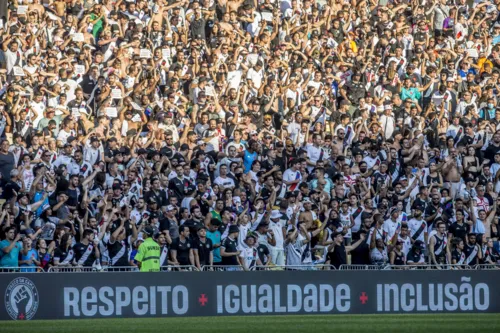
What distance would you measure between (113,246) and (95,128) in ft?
12.1

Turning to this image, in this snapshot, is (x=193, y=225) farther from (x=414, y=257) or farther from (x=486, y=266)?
(x=486, y=266)

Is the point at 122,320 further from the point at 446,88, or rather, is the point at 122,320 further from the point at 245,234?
the point at 446,88

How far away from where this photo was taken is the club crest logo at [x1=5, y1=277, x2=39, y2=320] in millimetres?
20125

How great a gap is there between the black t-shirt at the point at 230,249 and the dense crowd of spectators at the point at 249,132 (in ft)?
0.09

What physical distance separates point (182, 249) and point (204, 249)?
1.56ft

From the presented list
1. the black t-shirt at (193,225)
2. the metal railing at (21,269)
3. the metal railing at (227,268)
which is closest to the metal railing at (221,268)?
the metal railing at (227,268)

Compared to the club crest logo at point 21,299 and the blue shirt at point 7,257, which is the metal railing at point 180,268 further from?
the blue shirt at point 7,257

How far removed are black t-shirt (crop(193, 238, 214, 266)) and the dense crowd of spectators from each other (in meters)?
0.03

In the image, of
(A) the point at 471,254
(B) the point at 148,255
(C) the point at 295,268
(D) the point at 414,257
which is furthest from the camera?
(A) the point at 471,254

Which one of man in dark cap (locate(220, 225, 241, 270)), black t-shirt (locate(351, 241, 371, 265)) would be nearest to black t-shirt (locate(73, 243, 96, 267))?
man in dark cap (locate(220, 225, 241, 270))

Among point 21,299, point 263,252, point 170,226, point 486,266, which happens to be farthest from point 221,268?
point 486,266

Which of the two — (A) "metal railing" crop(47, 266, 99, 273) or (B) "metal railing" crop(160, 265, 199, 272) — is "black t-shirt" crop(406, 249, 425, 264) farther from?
(A) "metal railing" crop(47, 266, 99, 273)

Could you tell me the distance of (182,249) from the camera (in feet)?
74.2

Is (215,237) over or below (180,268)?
over
